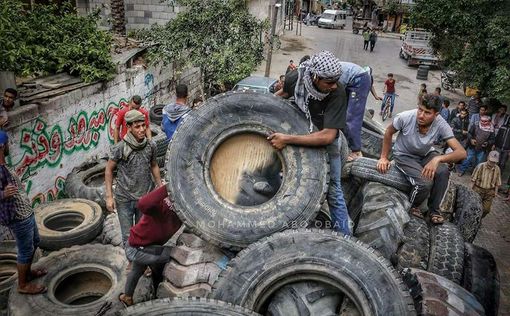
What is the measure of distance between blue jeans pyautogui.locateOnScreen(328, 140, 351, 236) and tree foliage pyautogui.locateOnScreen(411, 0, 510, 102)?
835cm

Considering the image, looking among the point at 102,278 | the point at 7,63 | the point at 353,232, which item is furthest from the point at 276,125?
the point at 7,63

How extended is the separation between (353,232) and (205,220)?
160 cm

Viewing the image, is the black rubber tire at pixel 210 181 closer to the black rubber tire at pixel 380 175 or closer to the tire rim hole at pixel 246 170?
the tire rim hole at pixel 246 170

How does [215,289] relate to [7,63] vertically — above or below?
below

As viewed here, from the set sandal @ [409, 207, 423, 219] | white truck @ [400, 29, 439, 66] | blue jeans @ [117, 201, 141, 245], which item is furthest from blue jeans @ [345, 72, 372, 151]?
white truck @ [400, 29, 439, 66]

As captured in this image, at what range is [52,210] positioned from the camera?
654cm

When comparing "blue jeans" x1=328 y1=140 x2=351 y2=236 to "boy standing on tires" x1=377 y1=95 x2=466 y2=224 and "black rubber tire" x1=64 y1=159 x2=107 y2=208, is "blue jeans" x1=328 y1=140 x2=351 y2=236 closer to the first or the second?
"boy standing on tires" x1=377 y1=95 x2=466 y2=224

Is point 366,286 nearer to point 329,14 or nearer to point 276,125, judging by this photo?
point 276,125

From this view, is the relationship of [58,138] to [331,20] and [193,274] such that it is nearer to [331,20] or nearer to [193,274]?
[193,274]

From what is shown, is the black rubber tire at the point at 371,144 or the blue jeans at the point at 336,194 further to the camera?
the black rubber tire at the point at 371,144

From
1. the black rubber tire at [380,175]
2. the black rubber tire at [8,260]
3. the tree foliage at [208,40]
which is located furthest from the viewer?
the tree foliage at [208,40]

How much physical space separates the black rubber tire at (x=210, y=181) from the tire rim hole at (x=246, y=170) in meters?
0.13

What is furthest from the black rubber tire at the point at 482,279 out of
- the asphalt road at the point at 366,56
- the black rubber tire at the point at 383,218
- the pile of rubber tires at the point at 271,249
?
the asphalt road at the point at 366,56

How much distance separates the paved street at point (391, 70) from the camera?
26.5 ft
